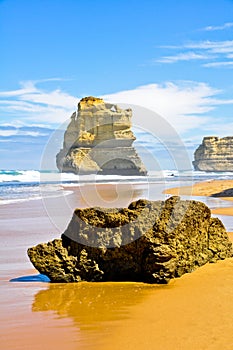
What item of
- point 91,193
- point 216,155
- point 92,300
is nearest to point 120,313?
point 92,300

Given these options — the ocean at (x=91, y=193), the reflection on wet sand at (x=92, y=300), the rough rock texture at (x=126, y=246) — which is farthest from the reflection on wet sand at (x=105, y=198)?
the reflection on wet sand at (x=92, y=300)

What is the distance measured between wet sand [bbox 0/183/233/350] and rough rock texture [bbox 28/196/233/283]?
0.64ft

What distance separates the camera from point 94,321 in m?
4.29

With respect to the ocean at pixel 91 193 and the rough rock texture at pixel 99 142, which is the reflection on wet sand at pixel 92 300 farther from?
the rough rock texture at pixel 99 142

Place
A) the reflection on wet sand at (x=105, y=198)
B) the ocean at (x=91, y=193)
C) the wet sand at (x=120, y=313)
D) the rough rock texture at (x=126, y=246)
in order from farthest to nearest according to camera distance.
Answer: the ocean at (x=91, y=193) → the reflection on wet sand at (x=105, y=198) → the rough rock texture at (x=126, y=246) → the wet sand at (x=120, y=313)

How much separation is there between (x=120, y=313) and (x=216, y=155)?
127 metres

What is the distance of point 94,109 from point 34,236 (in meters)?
78.3

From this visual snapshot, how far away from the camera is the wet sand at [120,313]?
12.4ft

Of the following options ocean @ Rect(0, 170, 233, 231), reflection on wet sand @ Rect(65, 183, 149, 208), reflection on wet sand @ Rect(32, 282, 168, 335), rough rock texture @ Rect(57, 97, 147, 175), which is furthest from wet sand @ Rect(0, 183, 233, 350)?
rough rock texture @ Rect(57, 97, 147, 175)

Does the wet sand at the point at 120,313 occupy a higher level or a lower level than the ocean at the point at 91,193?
lower

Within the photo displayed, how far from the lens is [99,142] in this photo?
286 feet

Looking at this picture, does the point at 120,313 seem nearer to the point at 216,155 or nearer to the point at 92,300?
the point at 92,300

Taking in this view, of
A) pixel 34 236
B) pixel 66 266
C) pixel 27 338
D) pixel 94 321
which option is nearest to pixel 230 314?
pixel 94 321

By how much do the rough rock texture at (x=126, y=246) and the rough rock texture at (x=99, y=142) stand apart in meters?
73.2
